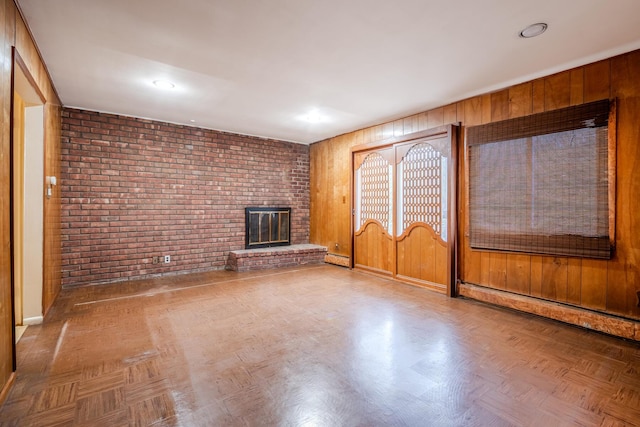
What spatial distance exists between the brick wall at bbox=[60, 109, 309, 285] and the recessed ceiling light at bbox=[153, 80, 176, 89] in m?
1.66

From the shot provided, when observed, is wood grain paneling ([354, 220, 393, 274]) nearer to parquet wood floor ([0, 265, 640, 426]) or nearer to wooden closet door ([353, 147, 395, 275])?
wooden closet door ([353, 147, 395, 275])

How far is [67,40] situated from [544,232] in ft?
16.0

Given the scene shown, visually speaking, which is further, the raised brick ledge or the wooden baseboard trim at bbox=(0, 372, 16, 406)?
the raised brick ledge

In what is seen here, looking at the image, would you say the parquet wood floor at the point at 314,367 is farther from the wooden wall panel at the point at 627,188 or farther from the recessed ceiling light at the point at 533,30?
the recessed ceiling light at the point at 533,30

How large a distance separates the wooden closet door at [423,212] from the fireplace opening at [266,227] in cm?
251

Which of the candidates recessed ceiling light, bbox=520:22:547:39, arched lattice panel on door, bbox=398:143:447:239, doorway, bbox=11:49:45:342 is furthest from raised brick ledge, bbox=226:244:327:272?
recessed ceiling light, bbox=520:22:547:39

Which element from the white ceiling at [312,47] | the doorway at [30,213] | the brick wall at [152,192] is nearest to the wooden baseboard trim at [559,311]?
the white ceiling at [312,47]

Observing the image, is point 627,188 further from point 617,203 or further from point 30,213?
point 30,213

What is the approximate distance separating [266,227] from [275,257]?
0.70 metres

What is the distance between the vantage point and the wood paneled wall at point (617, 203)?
2779 millimetres

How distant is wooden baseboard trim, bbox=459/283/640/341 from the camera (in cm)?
278

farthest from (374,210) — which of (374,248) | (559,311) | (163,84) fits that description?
(163,84)

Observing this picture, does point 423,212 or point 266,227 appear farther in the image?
point 266,227

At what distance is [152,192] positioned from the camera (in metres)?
5.05
